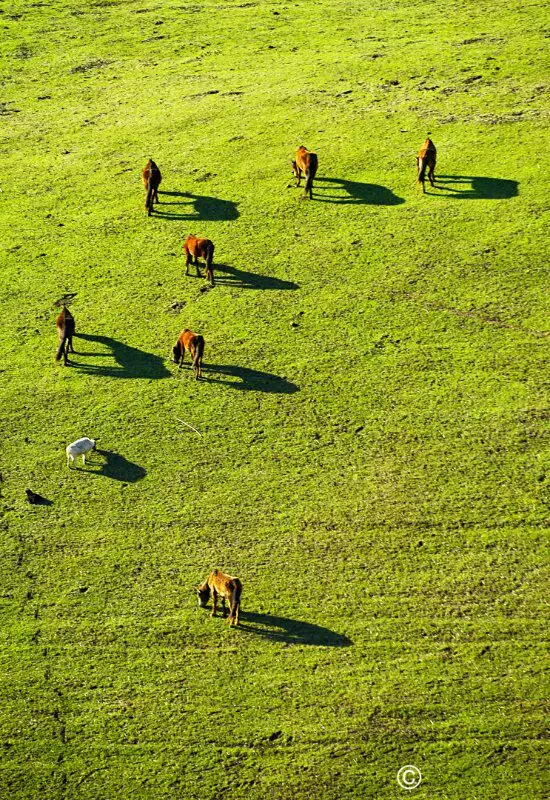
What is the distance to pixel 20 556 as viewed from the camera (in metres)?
13.9

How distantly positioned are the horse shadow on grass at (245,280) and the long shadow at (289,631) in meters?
8.13

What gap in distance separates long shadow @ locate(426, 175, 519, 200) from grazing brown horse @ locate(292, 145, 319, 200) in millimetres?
2502

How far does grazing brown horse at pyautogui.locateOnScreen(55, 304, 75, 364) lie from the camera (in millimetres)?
17750

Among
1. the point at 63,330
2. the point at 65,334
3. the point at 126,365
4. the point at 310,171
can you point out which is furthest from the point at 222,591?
the point at 310,171

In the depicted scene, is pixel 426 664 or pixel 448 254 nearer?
pixel 426 664

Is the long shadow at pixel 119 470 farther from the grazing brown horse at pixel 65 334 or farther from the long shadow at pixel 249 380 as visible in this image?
the grazing brown horse at pixel 65 334

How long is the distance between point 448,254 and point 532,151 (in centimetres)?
475

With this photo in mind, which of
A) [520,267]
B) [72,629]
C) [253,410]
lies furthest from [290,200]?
[72,629]

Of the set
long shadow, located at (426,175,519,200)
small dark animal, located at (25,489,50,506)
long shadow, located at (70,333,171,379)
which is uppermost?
long shadow, located at (426,175,519,200)

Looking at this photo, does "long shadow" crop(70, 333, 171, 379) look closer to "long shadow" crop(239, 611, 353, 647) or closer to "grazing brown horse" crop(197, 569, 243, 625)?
"grazing brown horse" crop(197, 569, 243, 625)

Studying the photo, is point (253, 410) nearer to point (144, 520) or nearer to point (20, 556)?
point (144, 520)

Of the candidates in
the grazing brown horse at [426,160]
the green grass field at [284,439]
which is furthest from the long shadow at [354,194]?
the grazing brown horse at [426,160]

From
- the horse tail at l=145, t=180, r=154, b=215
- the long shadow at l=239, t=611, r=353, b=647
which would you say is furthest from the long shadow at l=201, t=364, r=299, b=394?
the horse tail at l=145, t=180, r=154, b=215

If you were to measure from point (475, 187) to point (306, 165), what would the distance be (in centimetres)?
363
